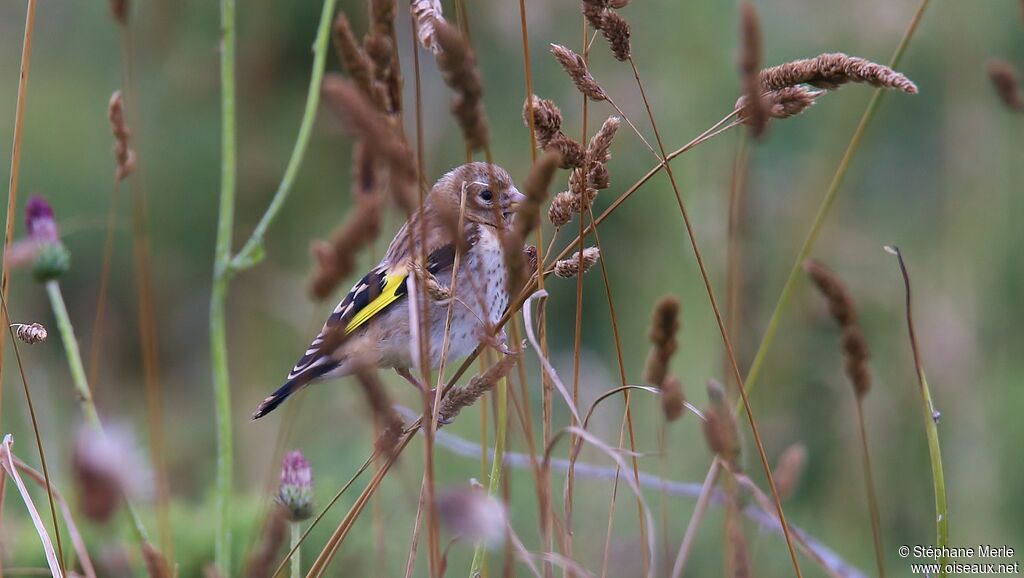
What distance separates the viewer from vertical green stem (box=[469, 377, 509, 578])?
198cm

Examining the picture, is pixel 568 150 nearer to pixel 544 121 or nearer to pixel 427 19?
pixel 544 121

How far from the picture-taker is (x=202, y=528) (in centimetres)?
320

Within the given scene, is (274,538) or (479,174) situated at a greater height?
(479,174)

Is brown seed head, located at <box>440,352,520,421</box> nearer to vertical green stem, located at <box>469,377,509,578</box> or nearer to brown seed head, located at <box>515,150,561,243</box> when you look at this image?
vertical green stem, located at <box>469,377,509,578</box>

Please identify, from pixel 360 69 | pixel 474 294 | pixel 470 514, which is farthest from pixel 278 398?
pixel 470 514

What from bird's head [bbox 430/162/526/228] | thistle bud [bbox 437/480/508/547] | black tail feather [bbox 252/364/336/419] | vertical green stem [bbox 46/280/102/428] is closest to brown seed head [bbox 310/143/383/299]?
thistle bud [bbox 437/480/508/547]

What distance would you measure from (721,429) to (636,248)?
6597mm

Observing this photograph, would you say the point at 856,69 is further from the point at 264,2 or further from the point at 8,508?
the point at 264,2

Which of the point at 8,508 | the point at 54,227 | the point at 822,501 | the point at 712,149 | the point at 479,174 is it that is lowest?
the point at 822,501

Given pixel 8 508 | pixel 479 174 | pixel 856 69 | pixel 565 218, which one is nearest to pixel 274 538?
pixel 565 218

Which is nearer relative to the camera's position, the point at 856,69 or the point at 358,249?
the point at 358,249

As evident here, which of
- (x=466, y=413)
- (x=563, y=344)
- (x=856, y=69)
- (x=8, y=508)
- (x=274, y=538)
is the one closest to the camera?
(x=274, y=538)

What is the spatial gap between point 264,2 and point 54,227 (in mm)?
5785

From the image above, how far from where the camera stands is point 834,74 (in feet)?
5.96
